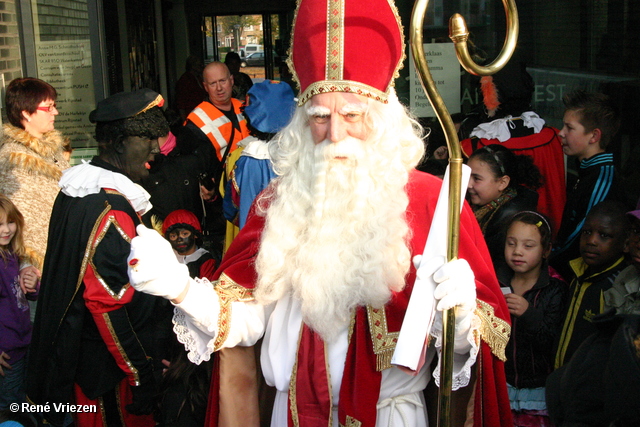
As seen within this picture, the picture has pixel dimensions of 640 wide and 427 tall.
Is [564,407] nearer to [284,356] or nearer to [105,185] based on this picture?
[284,356]

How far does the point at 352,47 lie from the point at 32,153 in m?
2.80

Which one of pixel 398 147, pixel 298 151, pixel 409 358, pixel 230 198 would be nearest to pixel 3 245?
pixel 230 198

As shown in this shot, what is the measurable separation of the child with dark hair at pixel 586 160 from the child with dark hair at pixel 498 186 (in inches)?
10.2

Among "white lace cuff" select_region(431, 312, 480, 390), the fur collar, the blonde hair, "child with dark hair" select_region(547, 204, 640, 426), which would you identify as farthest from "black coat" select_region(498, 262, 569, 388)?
the fur collar

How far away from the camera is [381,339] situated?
217cm

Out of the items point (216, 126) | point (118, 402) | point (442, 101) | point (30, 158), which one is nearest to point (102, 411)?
point (118, 402)

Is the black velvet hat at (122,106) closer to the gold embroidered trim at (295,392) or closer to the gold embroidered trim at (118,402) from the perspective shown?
the gold embroidered trim at (118,402)

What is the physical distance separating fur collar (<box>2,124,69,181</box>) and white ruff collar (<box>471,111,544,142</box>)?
9.77 feet

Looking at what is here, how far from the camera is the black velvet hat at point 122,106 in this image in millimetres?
3166

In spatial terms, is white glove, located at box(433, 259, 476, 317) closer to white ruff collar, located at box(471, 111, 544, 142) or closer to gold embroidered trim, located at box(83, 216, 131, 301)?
gold embroidered trim, located at box(83, 216, 131, 301)

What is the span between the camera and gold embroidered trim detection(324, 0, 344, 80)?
2.29 metres

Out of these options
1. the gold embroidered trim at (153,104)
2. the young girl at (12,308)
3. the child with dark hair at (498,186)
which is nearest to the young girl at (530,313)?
the child with dark hair at (498,186)

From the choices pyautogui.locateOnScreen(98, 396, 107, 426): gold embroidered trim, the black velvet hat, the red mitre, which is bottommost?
pyautogui.locateOnScreen(98, 396, 107, 426): gold embroidered trim

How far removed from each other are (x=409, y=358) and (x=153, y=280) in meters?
0.80
